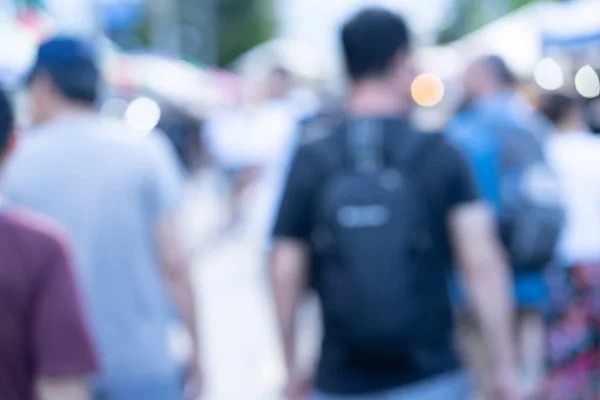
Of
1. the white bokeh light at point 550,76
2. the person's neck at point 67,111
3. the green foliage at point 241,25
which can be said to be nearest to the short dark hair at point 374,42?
the person's neck at point 67,111

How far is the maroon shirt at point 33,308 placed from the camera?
3043 millimetres

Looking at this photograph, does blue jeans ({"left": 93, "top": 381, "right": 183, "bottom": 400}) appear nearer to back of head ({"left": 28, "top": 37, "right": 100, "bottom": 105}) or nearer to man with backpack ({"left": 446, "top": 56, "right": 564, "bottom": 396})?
back of head ({"left": 28, "top": 37, "right": 100, "bottom": 105})

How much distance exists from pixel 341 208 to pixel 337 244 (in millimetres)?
93

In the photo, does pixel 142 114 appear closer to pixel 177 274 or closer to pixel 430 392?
pixel 177 274

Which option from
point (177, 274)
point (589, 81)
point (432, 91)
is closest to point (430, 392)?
point (177, 274)

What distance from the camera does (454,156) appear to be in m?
3.77

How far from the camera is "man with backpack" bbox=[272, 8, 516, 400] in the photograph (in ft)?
11.9

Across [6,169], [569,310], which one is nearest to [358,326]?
[6,169]

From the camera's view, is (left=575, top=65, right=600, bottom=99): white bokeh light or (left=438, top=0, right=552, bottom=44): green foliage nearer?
(left=575, top=65, right=600, bottom=99): white bokeh light

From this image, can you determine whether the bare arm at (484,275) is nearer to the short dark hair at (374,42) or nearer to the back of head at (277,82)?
the short dark hair at (374,42)

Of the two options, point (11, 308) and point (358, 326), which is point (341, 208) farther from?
point (11, 308)

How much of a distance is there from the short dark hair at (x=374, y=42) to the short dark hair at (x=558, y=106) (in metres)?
2.61

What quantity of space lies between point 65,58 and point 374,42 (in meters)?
0.91

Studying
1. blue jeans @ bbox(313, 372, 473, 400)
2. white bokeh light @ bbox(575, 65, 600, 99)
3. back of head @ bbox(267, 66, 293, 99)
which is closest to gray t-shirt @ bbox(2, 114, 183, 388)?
blue jeans @ bbox(313, 372, 473, 400)
